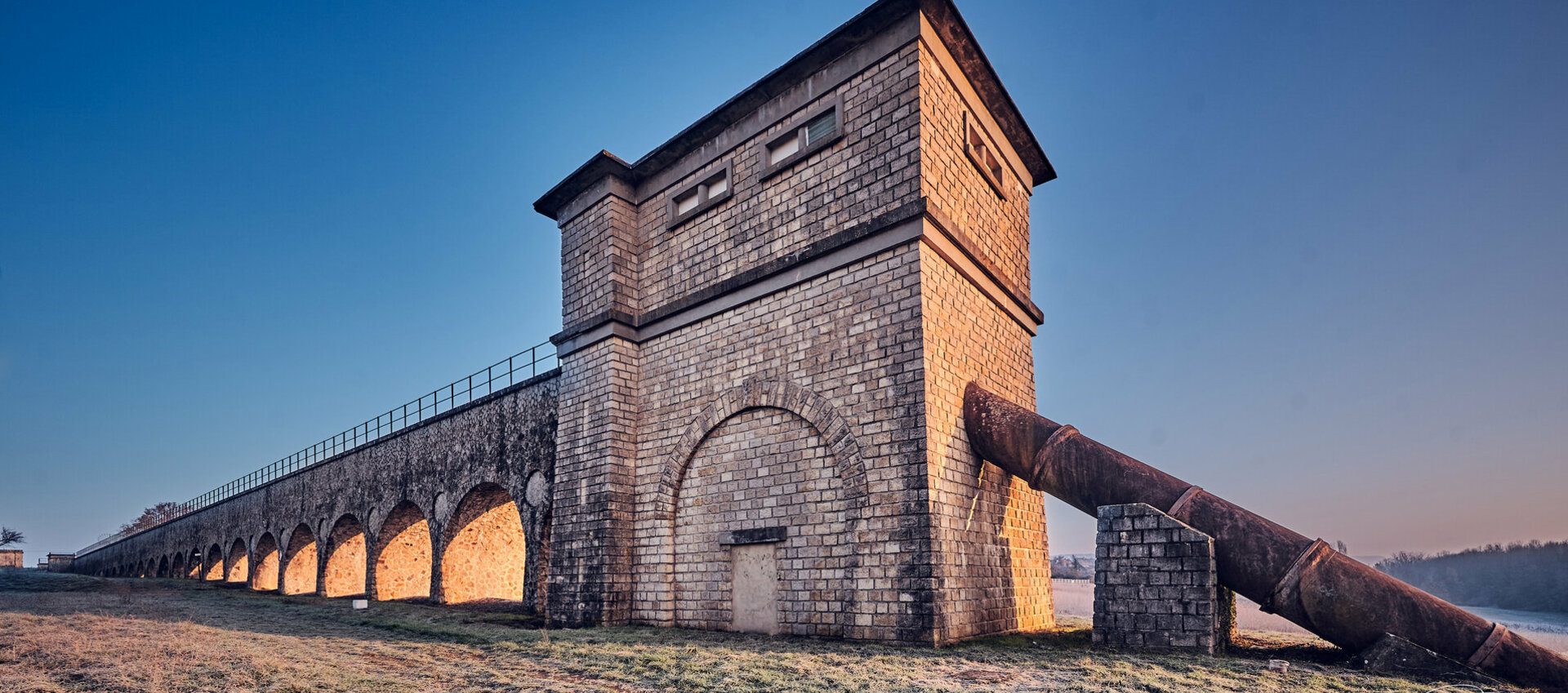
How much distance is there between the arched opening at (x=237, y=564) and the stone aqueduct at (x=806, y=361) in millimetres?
24992

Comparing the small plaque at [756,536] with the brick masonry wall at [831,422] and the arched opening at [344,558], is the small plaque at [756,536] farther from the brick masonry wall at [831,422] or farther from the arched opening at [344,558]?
the arched opening at [344,558]

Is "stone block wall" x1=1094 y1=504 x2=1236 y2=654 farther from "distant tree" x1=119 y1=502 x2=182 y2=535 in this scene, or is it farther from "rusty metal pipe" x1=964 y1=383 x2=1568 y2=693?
"distant tree" x1=119 y1=502 x2=182 y2=535

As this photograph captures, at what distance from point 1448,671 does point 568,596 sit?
10.5 metres

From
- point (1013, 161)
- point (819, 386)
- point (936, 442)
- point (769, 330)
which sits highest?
point (1013, 161)

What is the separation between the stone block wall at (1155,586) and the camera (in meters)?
7.88

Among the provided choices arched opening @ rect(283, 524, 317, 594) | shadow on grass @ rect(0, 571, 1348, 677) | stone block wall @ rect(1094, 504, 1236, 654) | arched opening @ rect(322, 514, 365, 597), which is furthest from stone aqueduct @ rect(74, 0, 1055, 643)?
arched opening @ rect(283, 524, 317, 594)

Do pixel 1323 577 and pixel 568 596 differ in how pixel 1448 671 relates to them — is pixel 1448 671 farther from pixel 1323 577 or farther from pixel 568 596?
pixel 568 596

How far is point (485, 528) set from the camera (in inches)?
727

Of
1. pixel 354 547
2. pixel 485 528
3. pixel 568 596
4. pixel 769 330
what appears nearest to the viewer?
pixel 769 330

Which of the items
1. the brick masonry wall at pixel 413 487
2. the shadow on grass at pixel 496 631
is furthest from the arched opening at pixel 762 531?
the brick masonry wall at pixel 413 487

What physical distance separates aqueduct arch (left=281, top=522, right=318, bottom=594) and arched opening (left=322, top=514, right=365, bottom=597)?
3347 millimetres

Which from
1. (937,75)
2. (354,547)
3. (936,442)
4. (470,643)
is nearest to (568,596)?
(470,643)

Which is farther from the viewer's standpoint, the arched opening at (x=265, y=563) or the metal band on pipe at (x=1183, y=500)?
the arched opening at (x=265, y=563)

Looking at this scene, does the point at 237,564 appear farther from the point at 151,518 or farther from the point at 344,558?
the point at 151,518
